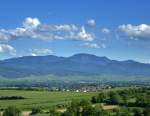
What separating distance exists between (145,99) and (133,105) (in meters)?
3.87

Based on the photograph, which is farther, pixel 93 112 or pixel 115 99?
pixel 115 99

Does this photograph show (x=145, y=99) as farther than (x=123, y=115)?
Yes

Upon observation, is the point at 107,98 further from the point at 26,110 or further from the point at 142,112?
the point at 142,112

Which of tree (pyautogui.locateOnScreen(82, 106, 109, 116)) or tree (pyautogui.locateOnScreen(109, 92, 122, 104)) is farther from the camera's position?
tree (pyautogui.locateOnScreen(109, 92, 122, 104))

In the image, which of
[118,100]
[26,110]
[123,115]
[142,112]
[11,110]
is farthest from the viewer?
[118,100]

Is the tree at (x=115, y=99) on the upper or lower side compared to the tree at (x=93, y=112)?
upper

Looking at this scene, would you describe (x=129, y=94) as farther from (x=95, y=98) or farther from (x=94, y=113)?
(x=94, y=113)

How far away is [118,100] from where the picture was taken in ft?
454

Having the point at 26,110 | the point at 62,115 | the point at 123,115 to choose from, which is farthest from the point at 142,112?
the point at 26,110

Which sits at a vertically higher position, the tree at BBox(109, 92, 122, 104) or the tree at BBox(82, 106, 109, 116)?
the tree at BBox(109, 92, 122, 104)

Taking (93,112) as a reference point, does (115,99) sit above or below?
above

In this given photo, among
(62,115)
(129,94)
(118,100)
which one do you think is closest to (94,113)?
(62,115)

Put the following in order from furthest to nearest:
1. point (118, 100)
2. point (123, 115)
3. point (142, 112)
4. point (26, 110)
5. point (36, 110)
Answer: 1. point (118, 100)
2. point (26, 110)
3. point (36, 110)
4. point (142, 112)
5. point (123, 115)

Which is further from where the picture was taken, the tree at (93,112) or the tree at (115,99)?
the tree at (115,99)
